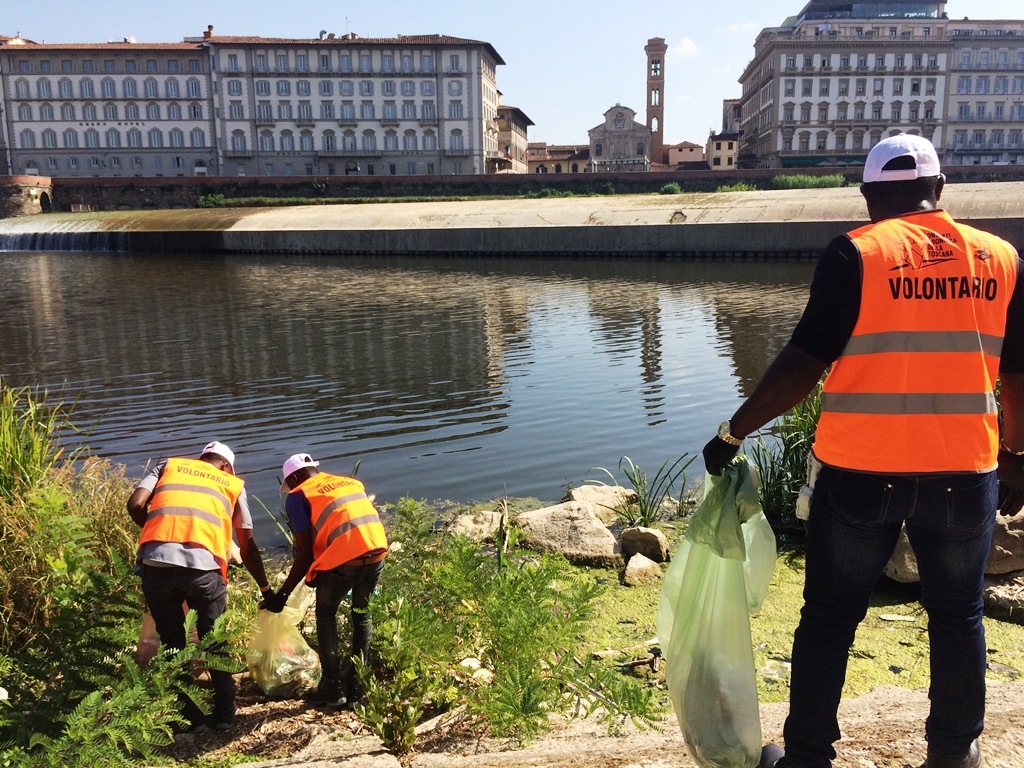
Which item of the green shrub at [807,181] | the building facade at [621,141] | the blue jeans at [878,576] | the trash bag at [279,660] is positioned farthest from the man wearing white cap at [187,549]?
the building facade at [621,141]

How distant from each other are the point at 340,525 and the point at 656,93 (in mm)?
113569

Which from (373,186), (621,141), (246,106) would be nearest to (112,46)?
(246,106)

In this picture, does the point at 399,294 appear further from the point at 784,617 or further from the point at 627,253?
the point at 784,617

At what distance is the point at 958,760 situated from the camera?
2.82 meters

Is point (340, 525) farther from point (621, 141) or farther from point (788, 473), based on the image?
point (621, 141)

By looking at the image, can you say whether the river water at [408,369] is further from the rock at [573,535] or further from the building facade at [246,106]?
the building facade at [246,106]

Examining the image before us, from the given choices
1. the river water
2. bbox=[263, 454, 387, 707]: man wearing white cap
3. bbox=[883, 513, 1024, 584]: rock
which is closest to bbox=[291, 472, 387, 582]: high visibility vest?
bbox=[263, 454, 387, 707]: man wearing white cap

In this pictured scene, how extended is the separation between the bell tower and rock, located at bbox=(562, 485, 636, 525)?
105001mm

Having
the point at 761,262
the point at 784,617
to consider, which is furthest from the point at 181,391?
the point at 761,262

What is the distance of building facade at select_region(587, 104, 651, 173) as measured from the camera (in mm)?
102688

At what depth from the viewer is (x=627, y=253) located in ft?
127

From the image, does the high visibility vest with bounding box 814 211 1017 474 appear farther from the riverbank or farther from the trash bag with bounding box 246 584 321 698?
the riverbank

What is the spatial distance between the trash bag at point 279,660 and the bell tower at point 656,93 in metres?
109

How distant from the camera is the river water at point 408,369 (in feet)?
32.1
